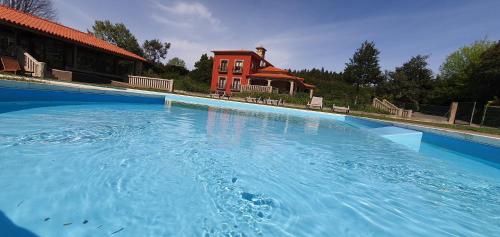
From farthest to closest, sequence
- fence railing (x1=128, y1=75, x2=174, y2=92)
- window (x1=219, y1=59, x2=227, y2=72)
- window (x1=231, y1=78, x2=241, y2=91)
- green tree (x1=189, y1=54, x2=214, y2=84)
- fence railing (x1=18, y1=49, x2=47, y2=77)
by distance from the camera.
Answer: green tree (x1=189, y1=54, x2=214, y2=84) < window (x1=219, y1=59, x2=227, y2=72) < window (x1=231, y1=78, x2=241, y2=91) < fence railing (x1=128, y1=75, x2=174, y2=92) < fence railing (x1=18, y1=49, x2=47, y2=77)

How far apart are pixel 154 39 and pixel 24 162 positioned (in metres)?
52.1

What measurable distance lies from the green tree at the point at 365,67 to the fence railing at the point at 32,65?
40.4 m

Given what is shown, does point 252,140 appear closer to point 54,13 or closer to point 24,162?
point 24,162

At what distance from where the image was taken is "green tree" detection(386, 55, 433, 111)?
31.5 metres

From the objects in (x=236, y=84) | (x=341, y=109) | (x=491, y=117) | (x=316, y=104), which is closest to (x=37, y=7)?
(x=236, y=84)

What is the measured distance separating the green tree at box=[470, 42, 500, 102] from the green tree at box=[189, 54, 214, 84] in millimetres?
33445

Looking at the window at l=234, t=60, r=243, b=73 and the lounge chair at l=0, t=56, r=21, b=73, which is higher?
the window at l=234, t=60, r=243, b=73

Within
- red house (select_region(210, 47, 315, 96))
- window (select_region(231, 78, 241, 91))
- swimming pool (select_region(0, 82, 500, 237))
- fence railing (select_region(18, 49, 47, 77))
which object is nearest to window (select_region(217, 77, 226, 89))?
red house (select_region(210, 47, 315, 96))

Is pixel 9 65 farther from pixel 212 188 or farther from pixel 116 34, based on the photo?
pixel 116 34

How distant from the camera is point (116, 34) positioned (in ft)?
150

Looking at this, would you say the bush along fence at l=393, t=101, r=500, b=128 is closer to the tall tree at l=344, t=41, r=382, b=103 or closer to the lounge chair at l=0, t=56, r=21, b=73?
the tall tree at l=344, t=41, r=382, b=103

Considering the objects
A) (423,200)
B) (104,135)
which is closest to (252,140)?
(104,135)

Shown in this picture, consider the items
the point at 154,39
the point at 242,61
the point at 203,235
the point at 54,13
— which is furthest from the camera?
the point at 154,39

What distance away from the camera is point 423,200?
3064 millimetres
